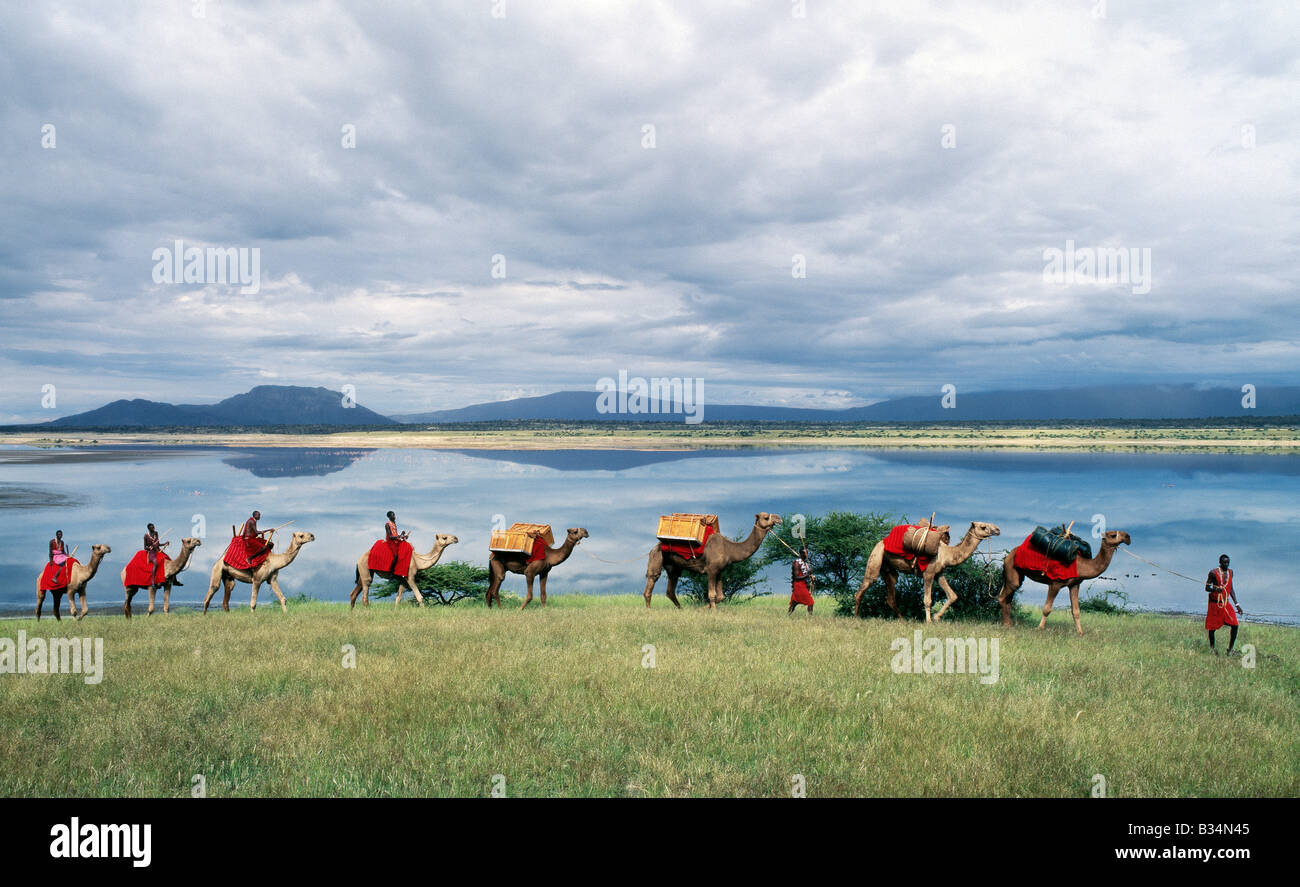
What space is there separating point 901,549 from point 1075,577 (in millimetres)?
3911

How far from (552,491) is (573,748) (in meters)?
85.2

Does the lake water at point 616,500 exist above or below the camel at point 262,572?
below

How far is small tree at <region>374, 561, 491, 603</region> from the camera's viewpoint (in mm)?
31984

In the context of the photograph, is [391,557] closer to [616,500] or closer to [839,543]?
[839,543]

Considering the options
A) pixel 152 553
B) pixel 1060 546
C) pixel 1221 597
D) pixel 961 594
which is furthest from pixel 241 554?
pixel 1221 597

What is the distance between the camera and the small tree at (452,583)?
32.0m

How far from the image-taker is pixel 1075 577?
651 inches

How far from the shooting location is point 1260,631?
863 inches

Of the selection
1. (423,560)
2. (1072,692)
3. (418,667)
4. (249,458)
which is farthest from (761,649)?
(249,458)

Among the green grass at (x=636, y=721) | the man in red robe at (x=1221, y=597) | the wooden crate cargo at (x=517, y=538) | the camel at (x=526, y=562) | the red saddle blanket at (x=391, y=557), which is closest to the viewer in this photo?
the green grass at (x=636, y=721)

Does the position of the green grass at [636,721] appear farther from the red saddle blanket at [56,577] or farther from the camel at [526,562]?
the red saddle blanket at [56,577]

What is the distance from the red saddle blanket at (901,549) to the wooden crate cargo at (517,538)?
31.9ft

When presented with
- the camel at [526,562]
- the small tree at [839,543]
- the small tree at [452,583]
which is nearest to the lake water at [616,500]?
the camel at [526,562]

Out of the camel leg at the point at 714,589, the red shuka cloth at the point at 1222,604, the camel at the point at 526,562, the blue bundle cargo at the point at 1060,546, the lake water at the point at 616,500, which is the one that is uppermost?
the blue bundle cargo at the point at 1060,546
